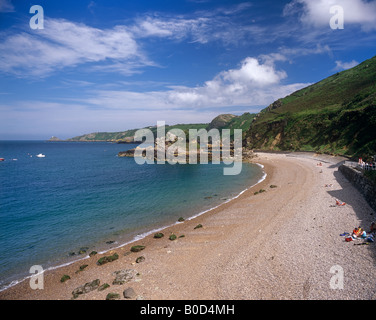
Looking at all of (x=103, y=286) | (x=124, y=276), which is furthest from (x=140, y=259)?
(x=103, y=286)

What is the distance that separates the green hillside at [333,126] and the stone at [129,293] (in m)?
44.5

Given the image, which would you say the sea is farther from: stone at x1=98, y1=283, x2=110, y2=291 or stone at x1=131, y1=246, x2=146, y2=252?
stone at x1=98, y1=283, x2=110, y2=291

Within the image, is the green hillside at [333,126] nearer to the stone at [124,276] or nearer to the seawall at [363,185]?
the seawall at [363,185]

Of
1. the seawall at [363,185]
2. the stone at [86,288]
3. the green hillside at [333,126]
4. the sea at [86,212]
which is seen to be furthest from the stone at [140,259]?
the green hillside at [333,126]

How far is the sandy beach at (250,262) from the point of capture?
11422 mm

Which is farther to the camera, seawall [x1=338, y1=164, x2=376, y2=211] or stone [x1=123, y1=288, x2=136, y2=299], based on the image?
seawall [x1=338, y1=164, x2=376, y2=211]

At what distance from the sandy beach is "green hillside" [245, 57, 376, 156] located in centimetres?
2897

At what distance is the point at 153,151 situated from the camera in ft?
300

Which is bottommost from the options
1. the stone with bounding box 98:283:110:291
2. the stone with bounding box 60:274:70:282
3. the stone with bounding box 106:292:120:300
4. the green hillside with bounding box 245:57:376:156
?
the stone with bounding box 60:274:70:282

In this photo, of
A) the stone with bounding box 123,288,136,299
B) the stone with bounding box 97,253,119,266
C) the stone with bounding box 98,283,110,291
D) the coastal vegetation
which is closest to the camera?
the stone with bounding box 123,288,136,299

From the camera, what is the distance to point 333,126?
64.6 metres

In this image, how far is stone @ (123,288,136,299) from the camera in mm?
11828

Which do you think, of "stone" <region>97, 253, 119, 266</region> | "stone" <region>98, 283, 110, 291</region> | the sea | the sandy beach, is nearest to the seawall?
the sandy beach
